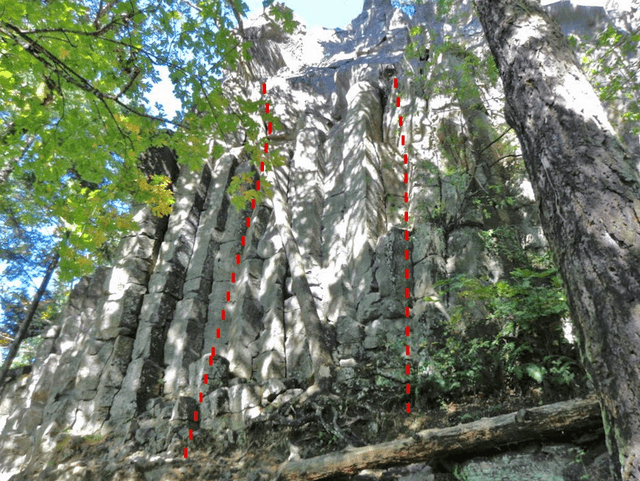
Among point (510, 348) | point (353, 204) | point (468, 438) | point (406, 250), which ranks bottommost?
point (468, 438)

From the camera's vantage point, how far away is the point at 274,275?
1185cm

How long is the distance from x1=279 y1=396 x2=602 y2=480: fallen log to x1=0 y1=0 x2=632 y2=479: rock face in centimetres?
254

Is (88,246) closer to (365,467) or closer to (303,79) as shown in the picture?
(365,467)

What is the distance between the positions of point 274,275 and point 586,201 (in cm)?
951

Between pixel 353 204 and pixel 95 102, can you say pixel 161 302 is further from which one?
pixel 95 102

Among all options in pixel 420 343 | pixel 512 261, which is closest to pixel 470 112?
pixel 512 261

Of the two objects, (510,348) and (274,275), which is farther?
(274,275)

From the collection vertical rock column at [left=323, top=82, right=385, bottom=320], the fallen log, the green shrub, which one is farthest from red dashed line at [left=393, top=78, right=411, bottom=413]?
the fallen log

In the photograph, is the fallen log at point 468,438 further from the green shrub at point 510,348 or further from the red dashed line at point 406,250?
the red dashed line at point 406,250

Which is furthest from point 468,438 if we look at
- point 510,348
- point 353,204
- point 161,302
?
point 161,302

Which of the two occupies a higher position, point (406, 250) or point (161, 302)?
point (406, 250)

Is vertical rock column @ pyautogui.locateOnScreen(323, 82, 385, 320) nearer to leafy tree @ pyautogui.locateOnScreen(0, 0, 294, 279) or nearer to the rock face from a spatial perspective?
the rock face

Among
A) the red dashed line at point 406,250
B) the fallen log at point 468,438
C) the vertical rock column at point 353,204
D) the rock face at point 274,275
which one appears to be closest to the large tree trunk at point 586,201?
the fallen log at point 468,438

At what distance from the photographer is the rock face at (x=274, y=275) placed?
9570 mm
